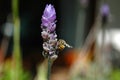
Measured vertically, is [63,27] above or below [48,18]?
above

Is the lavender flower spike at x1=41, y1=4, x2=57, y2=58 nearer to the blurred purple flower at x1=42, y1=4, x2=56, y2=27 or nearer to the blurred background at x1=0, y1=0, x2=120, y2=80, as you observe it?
the blurred purple flower at x1=42, y1=4, x2=56, y2=27

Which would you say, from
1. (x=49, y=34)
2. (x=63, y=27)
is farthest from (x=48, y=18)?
(x=63, y=27)

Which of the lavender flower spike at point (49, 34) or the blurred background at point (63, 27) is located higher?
the blurred background at point (63, 27)

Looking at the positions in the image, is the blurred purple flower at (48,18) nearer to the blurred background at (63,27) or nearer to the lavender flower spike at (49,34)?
the lavender flower spike at (49,34)

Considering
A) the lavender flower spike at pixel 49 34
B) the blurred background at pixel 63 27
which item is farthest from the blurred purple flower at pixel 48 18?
the blurred background at pixel 63 27

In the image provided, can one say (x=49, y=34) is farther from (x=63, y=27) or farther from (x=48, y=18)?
(x=63, y=27)

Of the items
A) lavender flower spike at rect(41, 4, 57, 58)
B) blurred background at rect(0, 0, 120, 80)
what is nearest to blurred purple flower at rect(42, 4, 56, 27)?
lavender flower spike at rect(41, 4, 57, 58)

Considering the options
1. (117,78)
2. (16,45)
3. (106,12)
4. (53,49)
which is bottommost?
(53,49)

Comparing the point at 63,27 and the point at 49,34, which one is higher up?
the point at 63,27

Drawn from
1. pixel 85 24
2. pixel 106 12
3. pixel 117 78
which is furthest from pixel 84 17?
pixel 106 12

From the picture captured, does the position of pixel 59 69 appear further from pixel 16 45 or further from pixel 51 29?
pixel 51 29

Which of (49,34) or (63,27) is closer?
(49,34)
